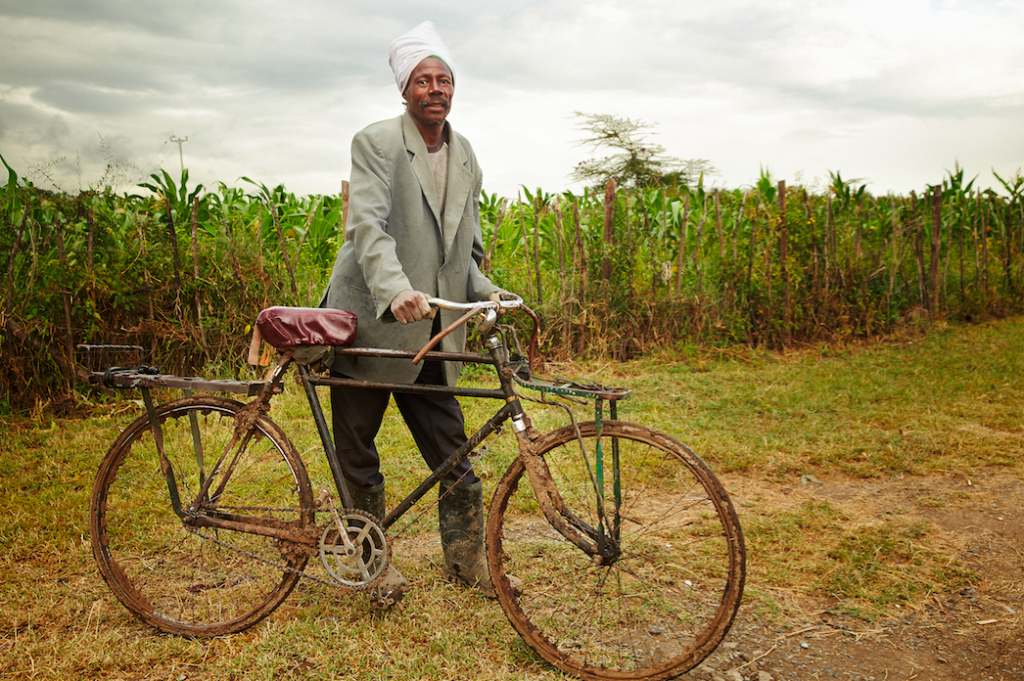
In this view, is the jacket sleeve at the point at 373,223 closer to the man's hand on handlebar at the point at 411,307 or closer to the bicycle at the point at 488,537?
the man's hand on handlebar at the point at 411,307

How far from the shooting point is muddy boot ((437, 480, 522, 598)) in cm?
288

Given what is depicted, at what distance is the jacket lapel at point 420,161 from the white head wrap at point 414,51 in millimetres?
131

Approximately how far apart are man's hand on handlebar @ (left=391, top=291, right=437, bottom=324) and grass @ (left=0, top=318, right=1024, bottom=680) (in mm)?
1140

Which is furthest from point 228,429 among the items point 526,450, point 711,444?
point 711,444

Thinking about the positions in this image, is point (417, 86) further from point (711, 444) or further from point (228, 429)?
point (711, 444)

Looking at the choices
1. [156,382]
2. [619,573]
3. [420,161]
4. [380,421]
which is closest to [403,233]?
[420,161]

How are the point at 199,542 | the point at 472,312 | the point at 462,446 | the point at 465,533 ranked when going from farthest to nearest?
the point at 199,542 < the point at 465,533 < the point at 462,446 < the point at 472,312

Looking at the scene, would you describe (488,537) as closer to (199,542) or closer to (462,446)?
(462,446)

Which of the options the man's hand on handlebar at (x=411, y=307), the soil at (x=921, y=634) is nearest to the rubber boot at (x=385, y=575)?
the man's hand on handlebar at (x=411, y=307)

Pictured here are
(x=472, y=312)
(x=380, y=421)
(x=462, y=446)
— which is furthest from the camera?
(x=380, y=421)

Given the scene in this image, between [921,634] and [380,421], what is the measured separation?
2.13 m

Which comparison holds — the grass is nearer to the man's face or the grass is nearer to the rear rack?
the rear rack

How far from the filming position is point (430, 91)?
2.51 metres

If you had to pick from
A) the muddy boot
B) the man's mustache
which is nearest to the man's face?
the man's mustache
